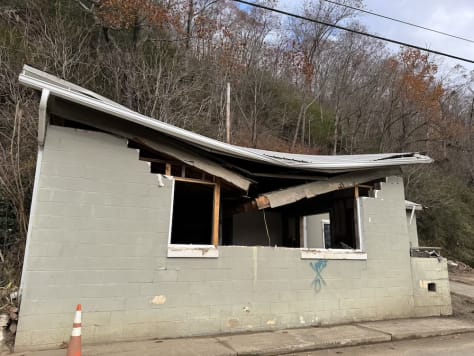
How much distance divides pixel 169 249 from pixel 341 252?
3.64 m

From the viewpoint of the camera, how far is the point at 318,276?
7.25 meters

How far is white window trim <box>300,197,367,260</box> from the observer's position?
7.24 m

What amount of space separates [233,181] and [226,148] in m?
0.72

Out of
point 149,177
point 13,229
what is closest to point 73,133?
point 149,177

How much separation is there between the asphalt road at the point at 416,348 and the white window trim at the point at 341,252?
1.85m

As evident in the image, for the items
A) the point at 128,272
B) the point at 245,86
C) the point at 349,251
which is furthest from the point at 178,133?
the point at 245,86

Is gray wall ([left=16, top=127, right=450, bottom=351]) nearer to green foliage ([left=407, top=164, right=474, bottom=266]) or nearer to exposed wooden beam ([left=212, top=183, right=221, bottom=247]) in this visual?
exposed wooden beam ([left=212, top=183, right=221, bottom=247])

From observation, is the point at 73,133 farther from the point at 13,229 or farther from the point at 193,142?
the point at 13,229

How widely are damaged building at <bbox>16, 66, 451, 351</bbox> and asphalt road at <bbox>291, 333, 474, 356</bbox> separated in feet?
4.21

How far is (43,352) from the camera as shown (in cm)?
491

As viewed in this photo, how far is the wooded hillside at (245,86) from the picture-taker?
11.9 metres

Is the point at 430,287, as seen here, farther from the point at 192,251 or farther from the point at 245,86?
the point at 245,86

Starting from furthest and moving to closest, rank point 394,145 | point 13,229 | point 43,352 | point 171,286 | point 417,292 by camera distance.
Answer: point 394,145
point 417,292
point 13,229
point 171,286
point 43,352

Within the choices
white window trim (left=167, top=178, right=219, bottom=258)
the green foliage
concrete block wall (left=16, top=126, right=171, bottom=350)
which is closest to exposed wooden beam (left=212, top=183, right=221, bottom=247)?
white window trim (left=167, top=178, right=219, bottom=258)
